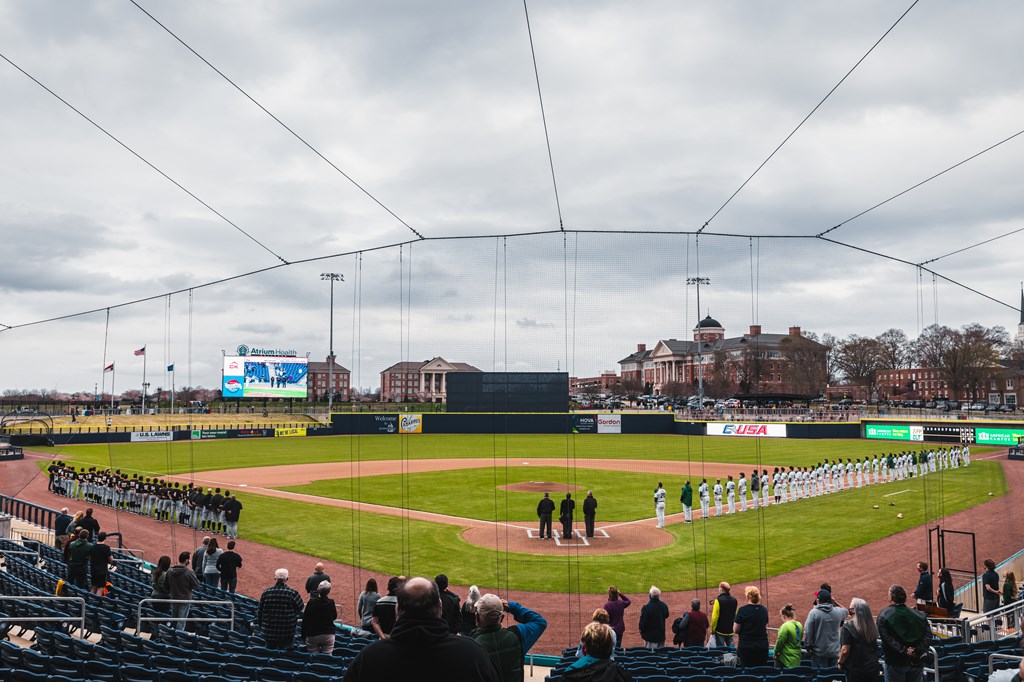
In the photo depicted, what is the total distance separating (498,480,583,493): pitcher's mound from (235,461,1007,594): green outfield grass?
5308mm

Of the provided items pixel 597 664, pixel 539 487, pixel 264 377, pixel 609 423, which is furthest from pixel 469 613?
pixel 264 377

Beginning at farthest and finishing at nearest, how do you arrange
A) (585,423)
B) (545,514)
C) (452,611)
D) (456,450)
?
(585,423)
(456,450)
(545,514)
(452,611)

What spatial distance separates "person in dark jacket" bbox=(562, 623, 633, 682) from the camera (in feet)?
10.7

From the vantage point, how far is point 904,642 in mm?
5902

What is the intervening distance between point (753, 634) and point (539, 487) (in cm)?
2364

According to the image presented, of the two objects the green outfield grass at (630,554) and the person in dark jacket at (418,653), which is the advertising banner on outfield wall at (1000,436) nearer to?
the green outfield grass at (630,554)

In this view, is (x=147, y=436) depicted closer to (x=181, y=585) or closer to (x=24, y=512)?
(x=24, y=512)

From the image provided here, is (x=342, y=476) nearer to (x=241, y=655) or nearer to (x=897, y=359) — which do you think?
(x=241, y=655)

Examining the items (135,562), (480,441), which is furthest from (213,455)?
(135,562)

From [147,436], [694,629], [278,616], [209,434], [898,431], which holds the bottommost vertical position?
[209,434]

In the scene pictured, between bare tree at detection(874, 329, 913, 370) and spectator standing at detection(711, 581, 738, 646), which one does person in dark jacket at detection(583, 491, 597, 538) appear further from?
bare tree at detection(874, 329, 913, 370)

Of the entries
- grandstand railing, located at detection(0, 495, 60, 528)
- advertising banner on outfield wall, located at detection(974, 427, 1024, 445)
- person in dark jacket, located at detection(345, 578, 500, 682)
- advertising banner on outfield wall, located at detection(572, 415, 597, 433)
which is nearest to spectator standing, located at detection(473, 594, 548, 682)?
person in dark jacket, located at detection(345, 578, 500, 682)

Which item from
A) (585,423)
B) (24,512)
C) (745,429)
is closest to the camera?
(24,512)

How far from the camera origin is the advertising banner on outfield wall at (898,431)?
32444mm
